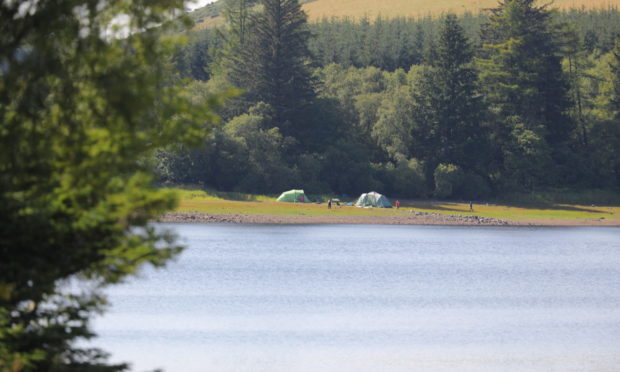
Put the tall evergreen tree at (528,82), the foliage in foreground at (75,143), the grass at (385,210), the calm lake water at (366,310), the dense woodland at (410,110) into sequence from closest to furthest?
the foliage in foreground at (75,143), the calm lake water at (366,310), the grass at (385,210), the dense woodland at (410,110), the tall evergreen tree at (528,82)

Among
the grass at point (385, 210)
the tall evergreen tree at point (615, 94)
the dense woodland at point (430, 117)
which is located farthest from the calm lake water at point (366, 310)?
the tall evergreen tree at point (615, 94)

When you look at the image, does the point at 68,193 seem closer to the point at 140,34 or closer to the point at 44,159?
the point at 44,159

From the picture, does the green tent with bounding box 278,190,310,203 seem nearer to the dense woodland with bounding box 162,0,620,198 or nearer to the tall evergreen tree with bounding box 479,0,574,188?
the dense woodland with bounding box 162,0,620,198

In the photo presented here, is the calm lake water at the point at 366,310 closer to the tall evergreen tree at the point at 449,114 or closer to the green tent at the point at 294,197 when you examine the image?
the green tent at the point at 294,197

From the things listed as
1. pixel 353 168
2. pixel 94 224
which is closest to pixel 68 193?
pixel 94 224

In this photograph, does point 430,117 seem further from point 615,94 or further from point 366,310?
point 366,310

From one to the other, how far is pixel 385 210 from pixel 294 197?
875 cm

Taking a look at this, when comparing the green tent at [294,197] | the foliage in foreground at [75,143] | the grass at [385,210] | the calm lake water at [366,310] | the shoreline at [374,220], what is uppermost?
the foliage in foreground at [75,143]

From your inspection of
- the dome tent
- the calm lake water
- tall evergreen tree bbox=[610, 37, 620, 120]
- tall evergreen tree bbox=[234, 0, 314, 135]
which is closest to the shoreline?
the dome tent

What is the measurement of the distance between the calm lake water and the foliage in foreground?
1566 millimetres

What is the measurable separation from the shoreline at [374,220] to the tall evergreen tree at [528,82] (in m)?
19.4

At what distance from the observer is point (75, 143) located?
11.5m

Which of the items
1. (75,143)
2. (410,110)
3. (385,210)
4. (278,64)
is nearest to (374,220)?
(385,210)

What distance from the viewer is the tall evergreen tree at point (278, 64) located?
339 ft
